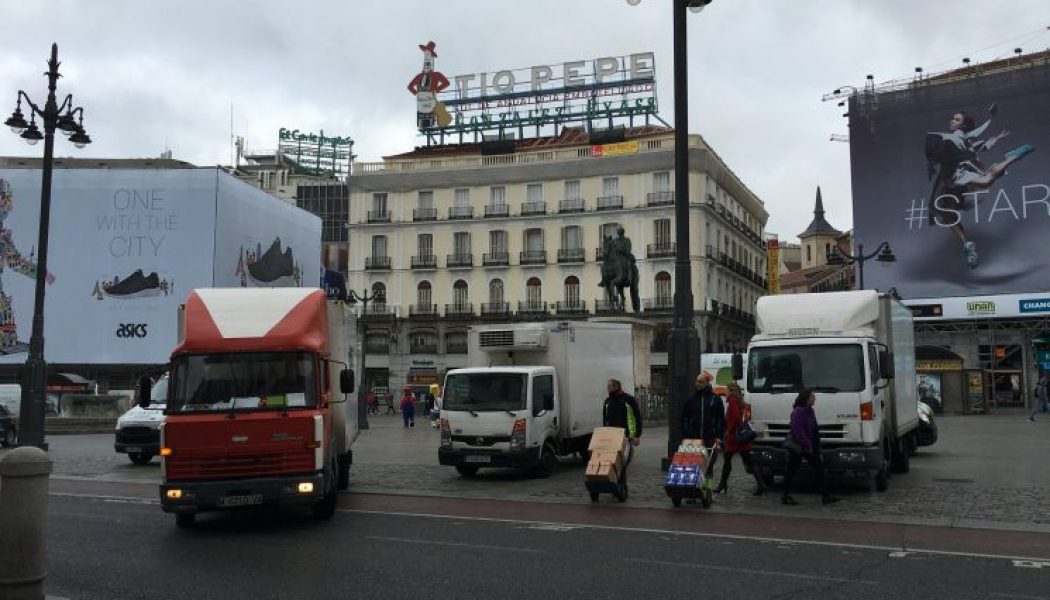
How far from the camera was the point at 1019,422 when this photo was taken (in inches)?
1401

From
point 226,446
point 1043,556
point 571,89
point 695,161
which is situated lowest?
point 1043,556

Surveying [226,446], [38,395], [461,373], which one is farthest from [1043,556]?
[38,395]

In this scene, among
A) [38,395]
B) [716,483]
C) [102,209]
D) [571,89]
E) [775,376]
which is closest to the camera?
[775,376]

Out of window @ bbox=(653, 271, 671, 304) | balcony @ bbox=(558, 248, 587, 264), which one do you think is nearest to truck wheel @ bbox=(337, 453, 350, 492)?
window @ bbox=(653, 271, 671, 304)

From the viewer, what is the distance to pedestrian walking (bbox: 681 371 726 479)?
13.6m

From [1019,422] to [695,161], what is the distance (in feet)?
113

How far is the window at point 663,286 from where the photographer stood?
66750 millimetres

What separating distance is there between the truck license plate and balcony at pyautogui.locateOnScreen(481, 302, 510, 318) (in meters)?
60.1

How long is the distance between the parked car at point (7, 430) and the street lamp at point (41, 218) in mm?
4946

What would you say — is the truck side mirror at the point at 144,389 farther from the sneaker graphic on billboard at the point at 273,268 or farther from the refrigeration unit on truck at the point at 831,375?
the sneaker graphic on billboard at the point at 273,268

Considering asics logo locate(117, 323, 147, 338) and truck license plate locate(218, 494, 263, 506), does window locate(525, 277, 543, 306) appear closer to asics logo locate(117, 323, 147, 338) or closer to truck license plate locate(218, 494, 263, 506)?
asics logo locate(117, 323, 147, 338)

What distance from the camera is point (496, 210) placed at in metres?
72.2

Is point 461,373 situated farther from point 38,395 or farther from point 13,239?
point 13,239

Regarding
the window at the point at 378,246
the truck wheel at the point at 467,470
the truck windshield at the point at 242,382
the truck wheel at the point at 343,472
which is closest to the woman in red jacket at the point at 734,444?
the truck wheel at the point at 467,470
